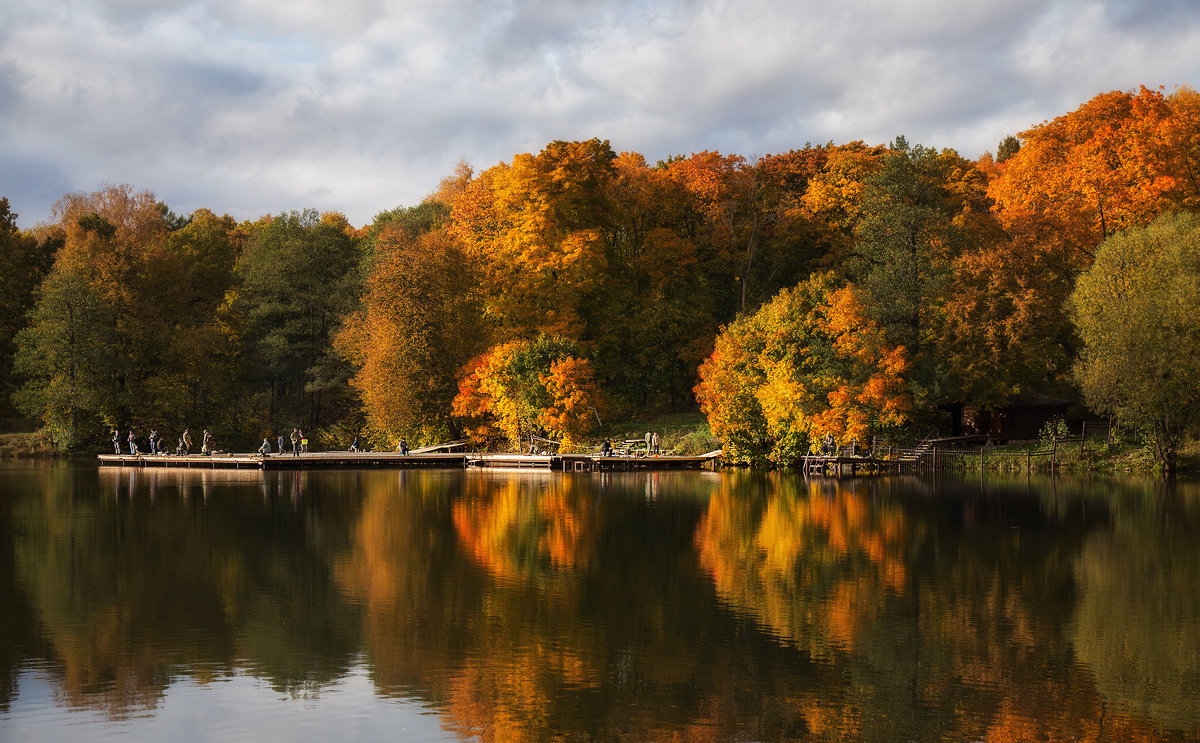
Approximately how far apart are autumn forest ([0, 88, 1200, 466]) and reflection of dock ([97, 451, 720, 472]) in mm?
2409

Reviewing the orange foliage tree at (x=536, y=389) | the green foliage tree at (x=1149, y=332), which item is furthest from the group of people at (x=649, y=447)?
the green foliage tree at (x=1149, y=332)

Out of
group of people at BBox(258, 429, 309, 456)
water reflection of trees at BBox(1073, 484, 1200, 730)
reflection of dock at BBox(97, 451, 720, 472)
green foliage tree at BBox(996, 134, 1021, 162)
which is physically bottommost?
water reflection of trees at BBox(1073, 484, 1200, 730)

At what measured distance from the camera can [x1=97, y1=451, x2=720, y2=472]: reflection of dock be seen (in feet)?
184

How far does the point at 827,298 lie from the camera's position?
52562 millimetres

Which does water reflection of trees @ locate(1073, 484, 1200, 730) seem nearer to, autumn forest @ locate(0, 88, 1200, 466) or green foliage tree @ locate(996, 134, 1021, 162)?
autumn forest @ locate(0, 88, 1200, 466)

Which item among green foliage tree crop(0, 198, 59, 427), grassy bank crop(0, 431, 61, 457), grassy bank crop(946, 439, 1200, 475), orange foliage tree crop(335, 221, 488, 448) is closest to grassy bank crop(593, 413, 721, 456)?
orange foliage tree crop(335, 221, 488, 448)

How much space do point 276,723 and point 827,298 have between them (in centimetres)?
4240

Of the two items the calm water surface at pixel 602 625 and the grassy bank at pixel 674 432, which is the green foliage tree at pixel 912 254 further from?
the calm water surface at pixel 602 625

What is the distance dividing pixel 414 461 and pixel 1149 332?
37520mm

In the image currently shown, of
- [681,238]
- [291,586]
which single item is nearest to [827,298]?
[681,238]

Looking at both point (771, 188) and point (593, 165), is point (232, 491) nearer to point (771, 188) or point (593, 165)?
point (593, 165)

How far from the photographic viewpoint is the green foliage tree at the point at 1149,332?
149ft

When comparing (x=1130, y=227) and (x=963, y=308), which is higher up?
(x=1130, y=227)

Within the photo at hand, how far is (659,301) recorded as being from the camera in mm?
66312
